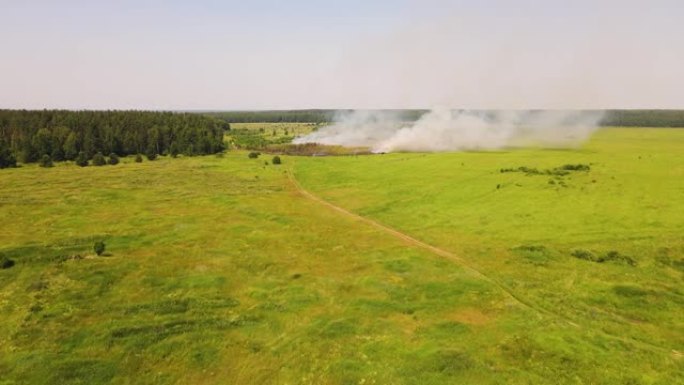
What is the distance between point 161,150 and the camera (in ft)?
525

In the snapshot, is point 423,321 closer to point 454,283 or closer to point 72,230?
point 454,283

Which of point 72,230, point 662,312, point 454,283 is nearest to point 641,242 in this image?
point 662,312

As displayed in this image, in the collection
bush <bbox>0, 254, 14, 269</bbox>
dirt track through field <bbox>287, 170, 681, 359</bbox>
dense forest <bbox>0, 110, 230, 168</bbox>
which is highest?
dense forest <bbox>0, 110, 230, 168</bbox>

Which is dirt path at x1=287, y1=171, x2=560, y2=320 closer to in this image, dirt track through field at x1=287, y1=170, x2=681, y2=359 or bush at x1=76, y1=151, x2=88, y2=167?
dirt track through field at x1=287, y1=170, x2=681, y2=359

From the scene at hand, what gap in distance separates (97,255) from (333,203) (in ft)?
121

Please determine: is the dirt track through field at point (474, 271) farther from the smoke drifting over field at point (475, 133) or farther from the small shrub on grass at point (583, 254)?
the smoke drifting over field at point (475, 133)

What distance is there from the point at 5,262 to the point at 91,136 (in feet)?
348

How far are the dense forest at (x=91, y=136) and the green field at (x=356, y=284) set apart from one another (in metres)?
59.2

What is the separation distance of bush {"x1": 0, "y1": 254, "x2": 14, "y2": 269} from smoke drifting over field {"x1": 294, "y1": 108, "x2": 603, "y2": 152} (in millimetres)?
108903

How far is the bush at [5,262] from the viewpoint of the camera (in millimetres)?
45438

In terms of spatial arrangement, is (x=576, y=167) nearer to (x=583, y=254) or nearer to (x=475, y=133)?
(x=583, y=254)

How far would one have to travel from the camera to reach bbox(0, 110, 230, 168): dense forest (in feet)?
435

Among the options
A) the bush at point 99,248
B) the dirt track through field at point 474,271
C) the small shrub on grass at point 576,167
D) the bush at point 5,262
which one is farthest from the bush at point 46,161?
the small shrub on grass at point 576,167

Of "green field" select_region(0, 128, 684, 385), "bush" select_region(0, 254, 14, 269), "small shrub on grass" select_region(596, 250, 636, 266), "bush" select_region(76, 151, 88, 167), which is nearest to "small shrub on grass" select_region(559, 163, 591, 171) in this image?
"green field" select_region(0, 128, 684, 385)
